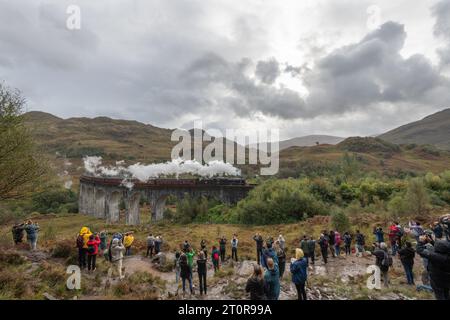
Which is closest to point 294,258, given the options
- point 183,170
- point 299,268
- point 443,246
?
point 299,268

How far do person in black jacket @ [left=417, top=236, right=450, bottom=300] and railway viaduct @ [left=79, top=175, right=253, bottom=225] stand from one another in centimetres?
2981

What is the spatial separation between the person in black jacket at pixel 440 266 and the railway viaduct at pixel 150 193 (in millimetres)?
29808

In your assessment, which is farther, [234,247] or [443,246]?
[234,247]

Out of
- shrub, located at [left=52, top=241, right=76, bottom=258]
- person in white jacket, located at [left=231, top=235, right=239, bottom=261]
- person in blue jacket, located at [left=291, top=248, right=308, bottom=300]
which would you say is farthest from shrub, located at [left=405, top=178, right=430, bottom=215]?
shrub, located at [left=52, top=241, right=76, bottom=258]

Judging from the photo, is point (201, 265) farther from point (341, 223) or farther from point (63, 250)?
point (341, 223)

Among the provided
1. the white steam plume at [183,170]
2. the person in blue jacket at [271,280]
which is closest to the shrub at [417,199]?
the person in blue jacket at [271,280]

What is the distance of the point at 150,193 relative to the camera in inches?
1537

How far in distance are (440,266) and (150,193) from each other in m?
36.5

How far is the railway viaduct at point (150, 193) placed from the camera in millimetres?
36438

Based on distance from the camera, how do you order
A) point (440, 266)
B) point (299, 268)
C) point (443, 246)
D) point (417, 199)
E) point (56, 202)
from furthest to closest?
1. point (56, 202)
2. point (417, 199)
3. point (299, 268)
4. point (440, 266)
5. point (443, 246)

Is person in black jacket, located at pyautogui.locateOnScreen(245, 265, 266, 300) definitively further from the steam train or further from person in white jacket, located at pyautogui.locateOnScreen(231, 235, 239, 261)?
the steam train

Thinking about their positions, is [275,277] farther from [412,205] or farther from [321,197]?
[321,197]

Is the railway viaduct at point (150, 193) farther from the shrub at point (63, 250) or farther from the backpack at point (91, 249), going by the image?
the backpack at point (91, 249)

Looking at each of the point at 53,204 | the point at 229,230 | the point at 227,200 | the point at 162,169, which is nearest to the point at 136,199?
the point at 162,169
